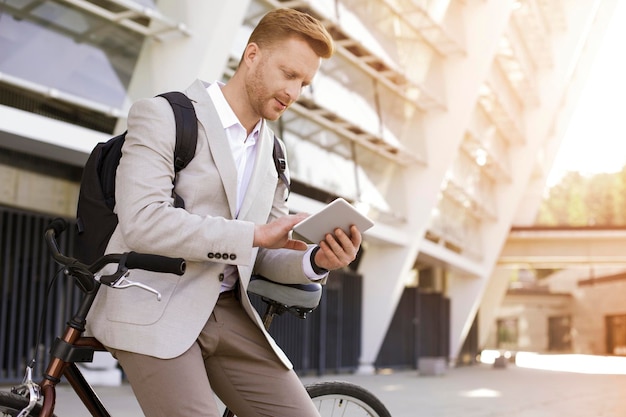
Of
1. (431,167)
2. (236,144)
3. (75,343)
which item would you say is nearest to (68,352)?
→ (75,343)

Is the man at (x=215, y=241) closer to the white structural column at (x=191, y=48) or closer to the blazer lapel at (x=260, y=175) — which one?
the blazer lapel at (x=260, y=175)

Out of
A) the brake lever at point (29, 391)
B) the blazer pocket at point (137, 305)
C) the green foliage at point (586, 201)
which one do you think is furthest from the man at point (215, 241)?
the green foliage at point (586, 201)

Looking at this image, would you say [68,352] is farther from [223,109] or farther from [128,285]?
[223,109]

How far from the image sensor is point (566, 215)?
78.6 metres

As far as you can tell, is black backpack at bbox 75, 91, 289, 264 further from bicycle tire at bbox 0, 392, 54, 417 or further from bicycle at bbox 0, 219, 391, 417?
bicycle tire at bbox 0, 392, 54, 417

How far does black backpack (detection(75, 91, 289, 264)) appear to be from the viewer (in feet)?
8.97

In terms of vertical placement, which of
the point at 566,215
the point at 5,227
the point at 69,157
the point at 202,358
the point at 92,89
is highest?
the point at 566,215

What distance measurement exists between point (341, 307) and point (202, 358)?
1792cm

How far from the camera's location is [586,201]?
255 ft

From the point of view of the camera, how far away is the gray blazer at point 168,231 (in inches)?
104

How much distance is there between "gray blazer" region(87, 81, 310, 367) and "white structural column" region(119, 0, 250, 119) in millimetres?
9326

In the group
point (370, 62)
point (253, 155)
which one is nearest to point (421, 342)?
point (370, 62)

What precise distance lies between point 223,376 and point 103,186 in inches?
28.9

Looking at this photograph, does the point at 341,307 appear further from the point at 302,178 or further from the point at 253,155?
the point at 253,155
